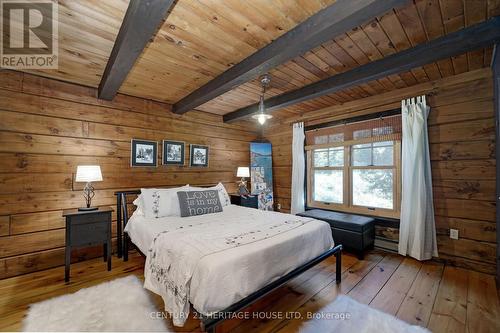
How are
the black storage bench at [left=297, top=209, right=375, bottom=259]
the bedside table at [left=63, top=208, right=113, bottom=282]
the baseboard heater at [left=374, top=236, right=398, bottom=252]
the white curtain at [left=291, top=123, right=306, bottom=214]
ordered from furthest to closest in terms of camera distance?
the white curtain at [left=291, top=123, right=306, bottom=214], the baseboard heater at [left=374, top=236, right=398, bottom=252], the black storage bench at [left=297, top=209, right=375, bottom=259], the bedside table at [left=63, top=208, right=113, bottom=282]

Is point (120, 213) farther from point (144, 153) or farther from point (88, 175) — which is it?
point (144, 153)

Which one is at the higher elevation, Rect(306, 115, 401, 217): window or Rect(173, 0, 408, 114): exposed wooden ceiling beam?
Rect(173, 0, 408, 114): exposed wooden ceiling beam

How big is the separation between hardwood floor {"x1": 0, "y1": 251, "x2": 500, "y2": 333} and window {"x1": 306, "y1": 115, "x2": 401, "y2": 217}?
3.31 feet

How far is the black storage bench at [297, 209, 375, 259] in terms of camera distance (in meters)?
3.05

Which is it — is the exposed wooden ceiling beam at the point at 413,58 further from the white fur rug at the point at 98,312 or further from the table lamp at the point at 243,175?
the white fur rug at the point at 98,312

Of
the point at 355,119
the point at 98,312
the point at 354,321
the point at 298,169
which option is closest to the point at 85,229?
the point at 98,312

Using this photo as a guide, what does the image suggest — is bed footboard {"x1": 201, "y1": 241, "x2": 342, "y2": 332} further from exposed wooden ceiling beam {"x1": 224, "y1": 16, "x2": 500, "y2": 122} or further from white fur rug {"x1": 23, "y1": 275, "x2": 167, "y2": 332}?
exposed wooden ceiling beam {"x1": 224, "y1": 16, "x2": 500, "y2": 122}

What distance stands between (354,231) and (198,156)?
2.90 meters

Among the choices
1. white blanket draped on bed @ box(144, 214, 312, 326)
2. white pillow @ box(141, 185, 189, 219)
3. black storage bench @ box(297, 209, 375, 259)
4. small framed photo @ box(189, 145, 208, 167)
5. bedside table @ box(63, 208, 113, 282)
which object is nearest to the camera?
white blanket draped on bed @ box(144, 214, 312, 326)

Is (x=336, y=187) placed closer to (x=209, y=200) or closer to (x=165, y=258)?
(x=209, y=200)

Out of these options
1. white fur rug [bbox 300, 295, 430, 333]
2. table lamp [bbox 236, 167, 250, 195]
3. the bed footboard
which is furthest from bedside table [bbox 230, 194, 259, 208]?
white fur rug [bbox 300, 295, 430, 333]

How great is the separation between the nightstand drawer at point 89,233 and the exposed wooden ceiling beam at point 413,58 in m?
3.05

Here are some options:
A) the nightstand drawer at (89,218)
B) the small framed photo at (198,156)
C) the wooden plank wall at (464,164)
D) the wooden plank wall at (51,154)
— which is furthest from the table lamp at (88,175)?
the wooden plank wall at (464,164)

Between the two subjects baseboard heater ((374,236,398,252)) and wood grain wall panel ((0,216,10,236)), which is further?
baseboard heater ((374,236,398,252))
